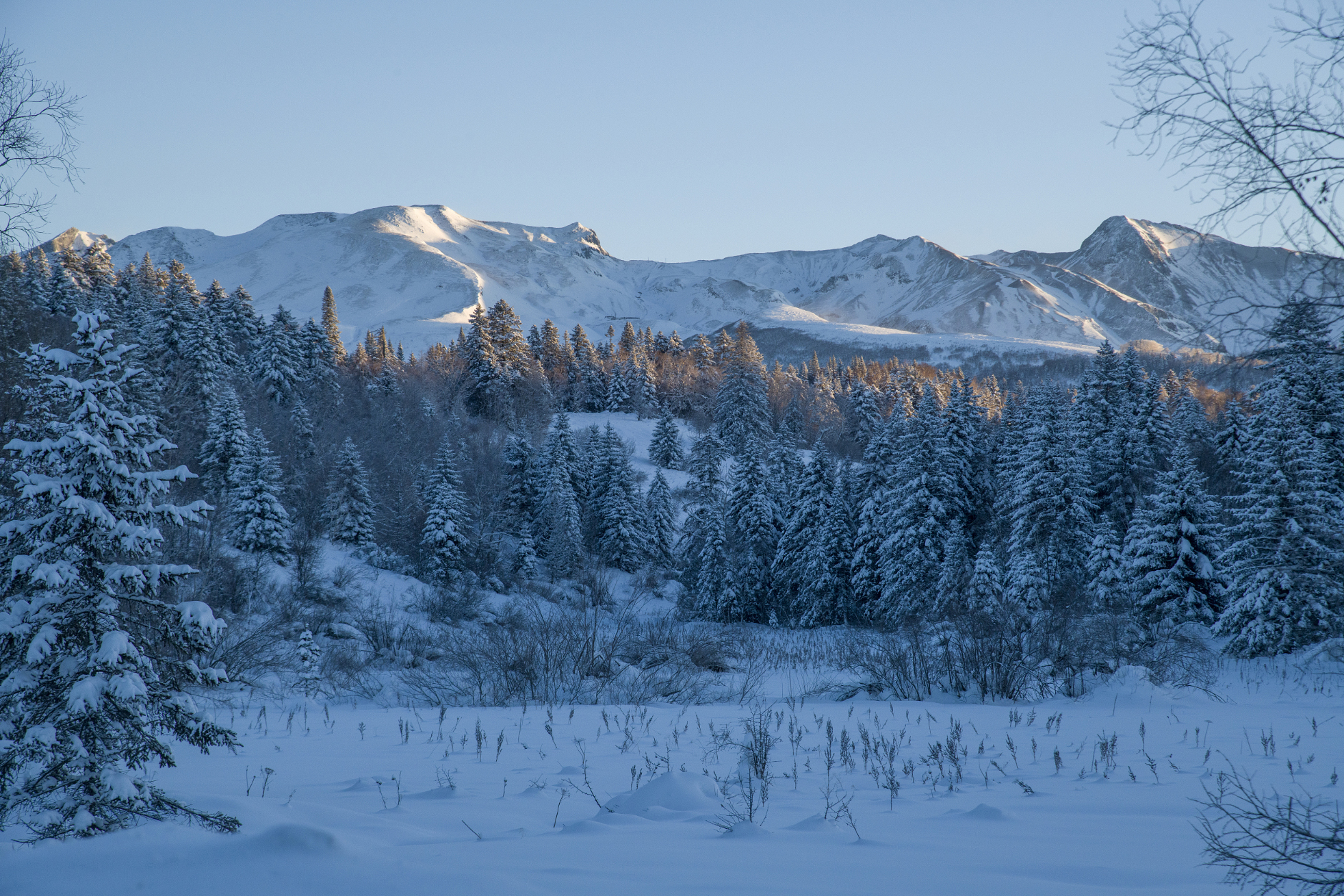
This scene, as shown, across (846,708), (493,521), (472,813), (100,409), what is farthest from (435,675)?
(493,521)

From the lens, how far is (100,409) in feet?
13.8

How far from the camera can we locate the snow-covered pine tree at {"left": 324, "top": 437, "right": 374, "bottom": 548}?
41.5 metres

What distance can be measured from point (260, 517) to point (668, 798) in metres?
35.1

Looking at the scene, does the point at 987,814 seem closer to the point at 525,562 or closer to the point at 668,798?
the point at 668,798

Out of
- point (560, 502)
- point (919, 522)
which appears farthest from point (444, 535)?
point (919, 522)

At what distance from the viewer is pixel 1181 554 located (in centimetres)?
2548

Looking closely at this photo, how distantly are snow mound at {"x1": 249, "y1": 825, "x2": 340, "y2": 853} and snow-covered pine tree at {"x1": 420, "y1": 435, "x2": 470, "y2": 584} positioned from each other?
38.2 metres

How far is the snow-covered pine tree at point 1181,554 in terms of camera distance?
2517cm

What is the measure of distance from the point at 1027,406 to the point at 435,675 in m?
32.3

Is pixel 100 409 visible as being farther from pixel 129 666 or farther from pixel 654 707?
pixel 654 707

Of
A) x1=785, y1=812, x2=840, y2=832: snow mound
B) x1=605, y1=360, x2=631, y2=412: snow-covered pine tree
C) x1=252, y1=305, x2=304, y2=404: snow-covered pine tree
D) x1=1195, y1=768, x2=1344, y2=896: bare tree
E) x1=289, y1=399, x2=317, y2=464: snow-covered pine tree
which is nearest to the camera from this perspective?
x1=1195, y1=768, x2=1344, y2=896: bare tree

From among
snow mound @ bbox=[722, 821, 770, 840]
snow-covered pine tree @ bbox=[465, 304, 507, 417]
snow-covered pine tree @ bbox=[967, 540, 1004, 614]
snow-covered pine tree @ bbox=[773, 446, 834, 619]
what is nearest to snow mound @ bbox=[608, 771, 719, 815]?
snow mound @ bbox=[722, 821, 770, 840]

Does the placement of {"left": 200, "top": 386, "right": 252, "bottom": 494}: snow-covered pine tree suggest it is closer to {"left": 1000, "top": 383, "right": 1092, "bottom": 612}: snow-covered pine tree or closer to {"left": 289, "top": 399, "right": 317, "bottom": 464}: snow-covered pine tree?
{"left": 289, "top": 399, "right": 317, "bottom": 464}: snow-covered pine tree

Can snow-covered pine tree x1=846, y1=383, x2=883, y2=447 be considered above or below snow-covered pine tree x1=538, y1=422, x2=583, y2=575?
above
